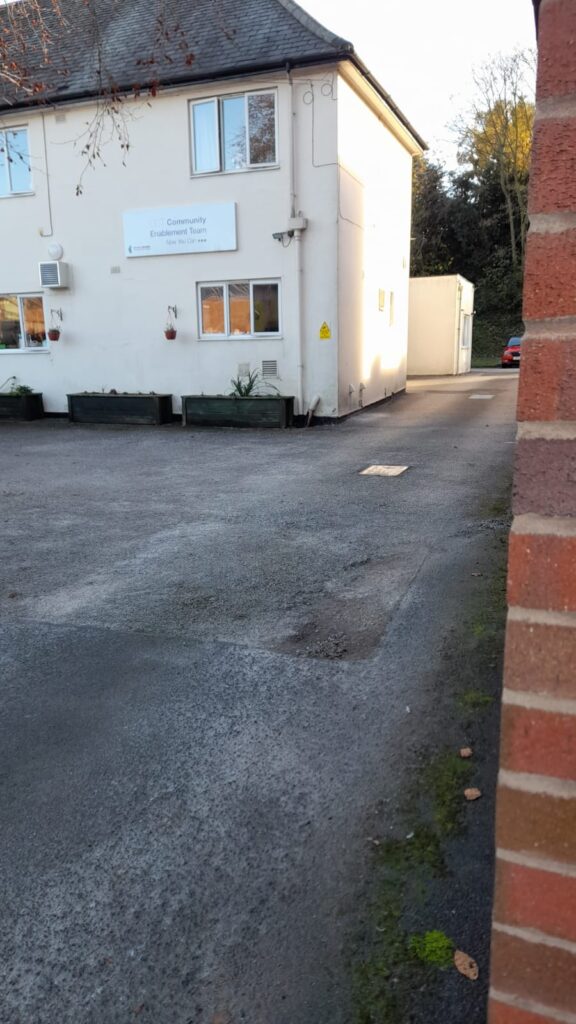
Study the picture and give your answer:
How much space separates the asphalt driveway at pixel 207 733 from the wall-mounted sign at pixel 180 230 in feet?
28.1

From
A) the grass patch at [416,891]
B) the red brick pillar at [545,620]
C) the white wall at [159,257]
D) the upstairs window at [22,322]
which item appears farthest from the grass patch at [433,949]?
the upstairs window at [22,322]

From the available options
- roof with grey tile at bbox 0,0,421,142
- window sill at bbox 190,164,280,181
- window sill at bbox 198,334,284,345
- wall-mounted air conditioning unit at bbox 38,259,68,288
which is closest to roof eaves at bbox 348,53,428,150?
roof with grey tile at bbox 0,0,421,142

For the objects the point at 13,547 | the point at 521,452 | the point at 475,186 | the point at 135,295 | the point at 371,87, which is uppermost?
the point at 475,186

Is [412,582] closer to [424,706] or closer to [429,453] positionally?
[424,706]

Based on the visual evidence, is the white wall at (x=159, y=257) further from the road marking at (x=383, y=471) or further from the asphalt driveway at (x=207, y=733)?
the asphalt driveway at (x=207, y=733)

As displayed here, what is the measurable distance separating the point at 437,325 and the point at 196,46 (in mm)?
14032

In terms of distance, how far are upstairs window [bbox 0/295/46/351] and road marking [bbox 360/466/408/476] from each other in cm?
1004

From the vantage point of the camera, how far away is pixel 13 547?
20.9 feet

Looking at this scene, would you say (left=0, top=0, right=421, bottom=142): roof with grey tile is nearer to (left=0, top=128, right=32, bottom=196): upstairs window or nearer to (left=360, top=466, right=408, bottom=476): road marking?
(left=0, top=128, right=32, bottom=196): upstairs window

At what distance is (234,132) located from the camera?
14281mm

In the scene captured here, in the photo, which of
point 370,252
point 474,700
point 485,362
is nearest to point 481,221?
point 485,362

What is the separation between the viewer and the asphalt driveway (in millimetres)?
2055

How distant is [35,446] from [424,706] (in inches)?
427

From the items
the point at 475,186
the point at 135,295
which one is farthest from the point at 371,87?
the point at 475,186
